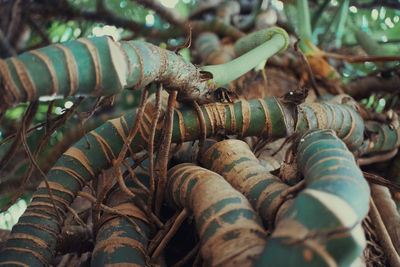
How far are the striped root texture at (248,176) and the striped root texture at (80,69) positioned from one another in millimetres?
297

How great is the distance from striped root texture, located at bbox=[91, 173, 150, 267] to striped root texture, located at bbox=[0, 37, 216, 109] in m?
0.33

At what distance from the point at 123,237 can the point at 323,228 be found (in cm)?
49

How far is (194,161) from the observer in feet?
3.56

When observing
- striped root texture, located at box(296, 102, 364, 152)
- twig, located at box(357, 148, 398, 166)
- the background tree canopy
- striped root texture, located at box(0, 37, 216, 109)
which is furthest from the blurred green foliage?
striped root texture, located at box(0, 37, 216, 109)

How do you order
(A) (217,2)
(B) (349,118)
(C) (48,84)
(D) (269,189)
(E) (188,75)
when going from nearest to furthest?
(C) (48,84)
(D) (269,189)
(E) (188,75)
(B) (349,118)
(A) (217,2)

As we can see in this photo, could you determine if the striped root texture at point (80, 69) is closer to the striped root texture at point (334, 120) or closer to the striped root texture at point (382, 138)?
the striped root texture at point (334, 120)

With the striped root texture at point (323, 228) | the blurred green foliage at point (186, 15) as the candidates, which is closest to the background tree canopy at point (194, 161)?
the striped root texture at point (323, 228)

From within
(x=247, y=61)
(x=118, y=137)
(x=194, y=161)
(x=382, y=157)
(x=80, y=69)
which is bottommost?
(x=382, y=157)

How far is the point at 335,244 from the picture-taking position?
19.7 inches

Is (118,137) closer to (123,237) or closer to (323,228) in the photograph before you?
(123,237)

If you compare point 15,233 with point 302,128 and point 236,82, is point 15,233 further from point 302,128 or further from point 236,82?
point 236,82

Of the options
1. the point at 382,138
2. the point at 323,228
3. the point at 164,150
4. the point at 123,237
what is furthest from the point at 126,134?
the point at 382,138

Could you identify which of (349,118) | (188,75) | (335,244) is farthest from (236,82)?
(335,244)

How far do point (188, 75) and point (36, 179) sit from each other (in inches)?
51.7
